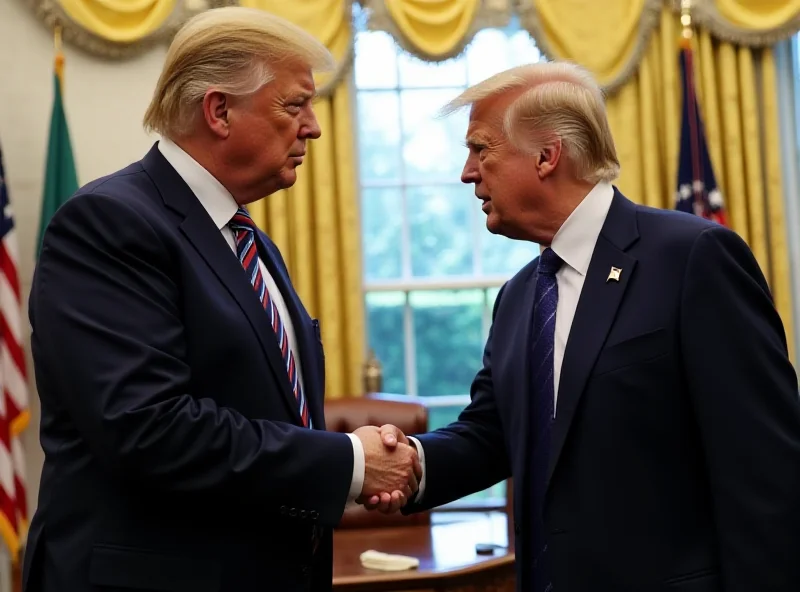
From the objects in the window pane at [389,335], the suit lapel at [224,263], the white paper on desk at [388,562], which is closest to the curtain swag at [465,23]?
the window pane at [389,335]

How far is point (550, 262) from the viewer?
240 centimetres

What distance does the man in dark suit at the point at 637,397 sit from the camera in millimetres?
2029

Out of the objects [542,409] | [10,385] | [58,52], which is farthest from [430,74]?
[542,409]

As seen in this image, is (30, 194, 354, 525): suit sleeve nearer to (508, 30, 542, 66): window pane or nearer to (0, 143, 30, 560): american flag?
(0, 143, 30, 560): american flag

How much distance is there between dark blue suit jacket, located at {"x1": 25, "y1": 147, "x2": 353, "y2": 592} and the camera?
78.0 inches

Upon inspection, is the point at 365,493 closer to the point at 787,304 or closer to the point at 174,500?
the point at 174,500

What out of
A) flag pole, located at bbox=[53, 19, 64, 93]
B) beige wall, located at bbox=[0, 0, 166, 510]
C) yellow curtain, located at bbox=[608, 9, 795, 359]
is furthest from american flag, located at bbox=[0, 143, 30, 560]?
yellow curtain, located at bbox=[608, 9, 795, 359]

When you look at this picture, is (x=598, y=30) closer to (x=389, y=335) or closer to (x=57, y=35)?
(x=389, y=335)

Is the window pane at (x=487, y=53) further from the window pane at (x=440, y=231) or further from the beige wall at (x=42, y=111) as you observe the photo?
the beige wall at (x=42, y=111)

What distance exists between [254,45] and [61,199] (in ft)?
11.3

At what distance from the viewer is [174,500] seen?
2043 mm

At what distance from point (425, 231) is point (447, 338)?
63 centimetres

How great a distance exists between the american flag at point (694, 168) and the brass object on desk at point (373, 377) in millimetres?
1778

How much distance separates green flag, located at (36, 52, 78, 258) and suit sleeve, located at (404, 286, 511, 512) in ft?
10.9
